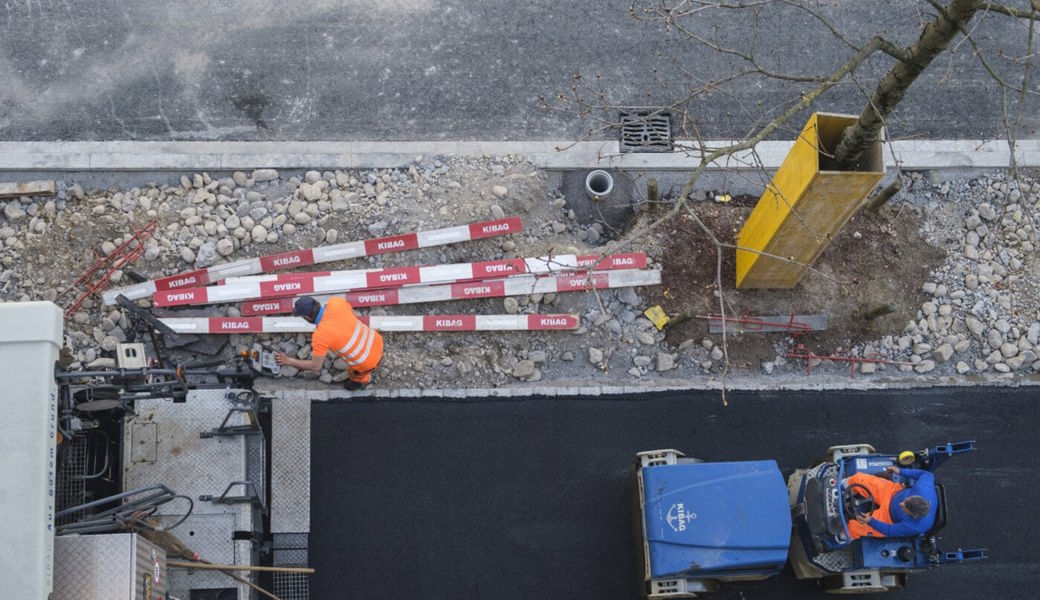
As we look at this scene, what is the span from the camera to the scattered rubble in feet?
34.9

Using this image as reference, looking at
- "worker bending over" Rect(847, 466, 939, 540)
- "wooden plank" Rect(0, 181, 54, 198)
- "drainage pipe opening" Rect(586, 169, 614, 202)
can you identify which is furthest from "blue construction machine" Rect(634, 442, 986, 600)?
"wooden plank" Rect(0, 181, 54, 198)

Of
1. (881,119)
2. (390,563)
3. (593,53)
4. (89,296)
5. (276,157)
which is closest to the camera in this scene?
(881,119)

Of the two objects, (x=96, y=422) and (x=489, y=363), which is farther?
(x=489, y=363)

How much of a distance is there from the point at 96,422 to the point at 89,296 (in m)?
2.31

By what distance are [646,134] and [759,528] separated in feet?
16.6

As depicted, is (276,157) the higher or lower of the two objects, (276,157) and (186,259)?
the higher

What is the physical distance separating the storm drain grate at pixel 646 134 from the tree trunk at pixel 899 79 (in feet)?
8.86

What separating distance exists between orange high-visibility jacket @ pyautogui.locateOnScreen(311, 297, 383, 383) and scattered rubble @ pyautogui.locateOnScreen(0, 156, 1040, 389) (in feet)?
2.96

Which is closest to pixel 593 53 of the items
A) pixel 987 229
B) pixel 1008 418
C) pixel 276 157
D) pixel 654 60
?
pixel 654 60

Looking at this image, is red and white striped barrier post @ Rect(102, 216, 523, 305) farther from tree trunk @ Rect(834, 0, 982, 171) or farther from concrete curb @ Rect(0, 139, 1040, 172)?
tree trunk @ Rect(834, 0, 982, 171)

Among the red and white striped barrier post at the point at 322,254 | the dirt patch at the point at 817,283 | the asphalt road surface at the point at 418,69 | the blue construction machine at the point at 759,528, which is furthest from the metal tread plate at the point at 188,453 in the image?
the dirt patch at the point at 817,283

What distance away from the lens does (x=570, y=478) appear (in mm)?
10250

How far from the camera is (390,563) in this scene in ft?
32.3

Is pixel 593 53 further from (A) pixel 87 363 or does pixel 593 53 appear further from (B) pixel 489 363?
(A) pixel 87 363
